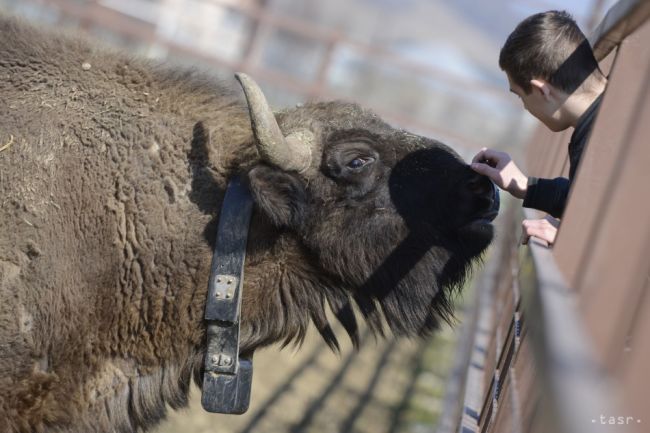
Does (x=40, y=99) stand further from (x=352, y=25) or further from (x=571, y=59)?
(x=352, y=25)

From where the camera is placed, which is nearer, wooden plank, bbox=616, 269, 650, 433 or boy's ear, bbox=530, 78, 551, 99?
wooden plank, bbox=616, 269, 650, 433

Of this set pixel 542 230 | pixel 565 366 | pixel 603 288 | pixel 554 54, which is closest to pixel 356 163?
pixel 554 54

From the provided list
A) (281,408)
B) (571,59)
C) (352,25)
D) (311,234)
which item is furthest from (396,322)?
(352,25)

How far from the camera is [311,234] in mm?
3402

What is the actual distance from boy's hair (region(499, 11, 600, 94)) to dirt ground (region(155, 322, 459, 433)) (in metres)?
3.10

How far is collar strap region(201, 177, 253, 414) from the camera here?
10.7 feet

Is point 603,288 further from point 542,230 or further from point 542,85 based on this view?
point 542,85

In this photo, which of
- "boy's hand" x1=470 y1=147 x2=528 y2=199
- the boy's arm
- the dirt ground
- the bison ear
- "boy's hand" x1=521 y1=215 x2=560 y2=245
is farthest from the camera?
the dirt ground

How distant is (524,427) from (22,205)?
85.0 inches

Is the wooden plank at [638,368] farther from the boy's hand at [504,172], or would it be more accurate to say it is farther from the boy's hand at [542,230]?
the boy's hand at [504,172]

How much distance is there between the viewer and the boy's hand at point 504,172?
9.31 ft

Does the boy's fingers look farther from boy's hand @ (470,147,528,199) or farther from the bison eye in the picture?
the bison eye

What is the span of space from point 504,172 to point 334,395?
454 cm

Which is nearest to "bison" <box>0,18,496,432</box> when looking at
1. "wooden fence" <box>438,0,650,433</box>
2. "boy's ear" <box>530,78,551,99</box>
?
"boy's ear" <box>530,78,551,99</box>
